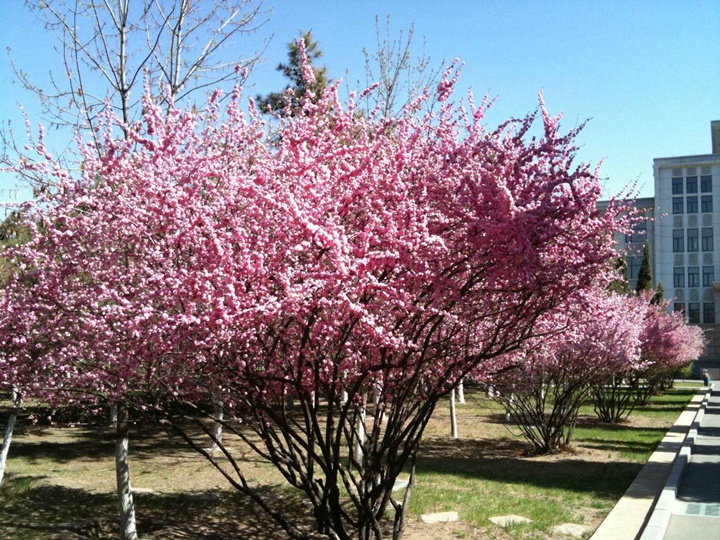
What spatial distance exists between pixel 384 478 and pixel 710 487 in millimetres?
7018

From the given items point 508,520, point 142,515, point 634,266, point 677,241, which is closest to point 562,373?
point 508,520

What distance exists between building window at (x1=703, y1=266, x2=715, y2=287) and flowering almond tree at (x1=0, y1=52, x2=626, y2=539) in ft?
221

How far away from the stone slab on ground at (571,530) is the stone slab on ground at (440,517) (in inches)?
48.7

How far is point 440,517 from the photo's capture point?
8242mm

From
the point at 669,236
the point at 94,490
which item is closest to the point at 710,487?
the point at 94,490

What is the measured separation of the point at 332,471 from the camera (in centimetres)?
575

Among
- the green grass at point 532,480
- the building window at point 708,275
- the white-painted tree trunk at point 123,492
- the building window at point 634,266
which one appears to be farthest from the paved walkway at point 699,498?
the building window at point 708,275

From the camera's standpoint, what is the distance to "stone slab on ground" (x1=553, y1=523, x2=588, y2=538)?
295 inches

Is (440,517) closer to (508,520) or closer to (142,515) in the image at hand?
(508,520)

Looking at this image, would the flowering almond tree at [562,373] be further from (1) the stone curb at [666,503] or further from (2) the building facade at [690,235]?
(2) the building facade at [690,235]

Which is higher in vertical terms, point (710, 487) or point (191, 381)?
point (191, 381)

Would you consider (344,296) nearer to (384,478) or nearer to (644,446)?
(384,478)

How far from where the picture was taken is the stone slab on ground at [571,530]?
749 cm

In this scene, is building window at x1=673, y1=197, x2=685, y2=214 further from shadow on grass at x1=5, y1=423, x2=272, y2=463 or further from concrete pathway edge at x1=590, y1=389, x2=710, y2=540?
shadow on grass at x1=5, y1=423, x2=272, y2=463
